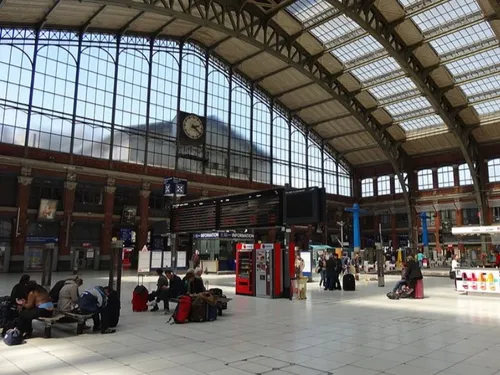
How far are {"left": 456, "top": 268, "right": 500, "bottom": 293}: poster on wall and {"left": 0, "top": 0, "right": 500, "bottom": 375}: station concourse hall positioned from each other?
0.09m

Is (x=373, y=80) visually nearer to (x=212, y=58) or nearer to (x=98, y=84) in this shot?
(x=212, y=58)

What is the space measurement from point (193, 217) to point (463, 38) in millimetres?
29499

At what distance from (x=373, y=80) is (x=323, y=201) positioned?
3165 centimetres

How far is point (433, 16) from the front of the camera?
34188mm

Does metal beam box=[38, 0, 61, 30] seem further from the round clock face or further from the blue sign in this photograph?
the blue sign

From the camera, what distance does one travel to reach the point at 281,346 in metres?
8.52

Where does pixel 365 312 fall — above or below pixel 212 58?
below

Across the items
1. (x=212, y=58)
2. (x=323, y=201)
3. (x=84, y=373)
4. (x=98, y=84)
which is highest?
(x=212, y=58)

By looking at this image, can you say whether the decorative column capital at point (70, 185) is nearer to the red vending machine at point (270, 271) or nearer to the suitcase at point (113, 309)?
the red vending machine at point (270, 271)

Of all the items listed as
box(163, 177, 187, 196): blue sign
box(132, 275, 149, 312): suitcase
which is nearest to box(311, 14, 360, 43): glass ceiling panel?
box(163, 177, 187, 196): blue sign

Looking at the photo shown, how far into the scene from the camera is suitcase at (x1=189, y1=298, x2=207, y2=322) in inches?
456

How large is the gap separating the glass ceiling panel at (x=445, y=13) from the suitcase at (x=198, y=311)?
3203 centimetres

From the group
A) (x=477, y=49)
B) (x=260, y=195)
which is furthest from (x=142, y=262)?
(x=477, y=49)

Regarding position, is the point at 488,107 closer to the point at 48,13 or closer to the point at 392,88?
the point at 392,88
